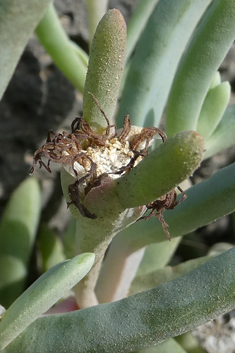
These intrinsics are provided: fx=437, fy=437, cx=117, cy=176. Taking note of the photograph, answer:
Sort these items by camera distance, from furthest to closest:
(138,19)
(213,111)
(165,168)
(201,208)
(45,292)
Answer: (138,19) < (213,111) < (201,208) < (45,292) < (165,168)

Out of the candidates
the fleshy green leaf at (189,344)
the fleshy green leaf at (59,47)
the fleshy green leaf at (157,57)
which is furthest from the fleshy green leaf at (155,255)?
the fleshy green leaf at (59,47)

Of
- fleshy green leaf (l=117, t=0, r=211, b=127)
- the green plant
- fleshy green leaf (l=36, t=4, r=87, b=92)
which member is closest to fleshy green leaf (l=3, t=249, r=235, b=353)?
the green plant

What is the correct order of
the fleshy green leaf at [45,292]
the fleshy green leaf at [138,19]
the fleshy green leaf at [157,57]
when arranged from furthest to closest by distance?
1. the fleshy green leaf at [138,19]
2. the fleshy green leaf at [157,57]
3. the fleshy green leaf at [45,292]

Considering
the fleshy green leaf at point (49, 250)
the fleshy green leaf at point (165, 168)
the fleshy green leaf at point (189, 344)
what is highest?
the fleshy green leaf at point (165, 168)

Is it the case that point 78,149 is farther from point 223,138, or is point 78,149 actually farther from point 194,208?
point 223,138

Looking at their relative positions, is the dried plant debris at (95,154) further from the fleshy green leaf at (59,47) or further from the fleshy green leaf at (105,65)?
the fleshy green leaf at (59,47)

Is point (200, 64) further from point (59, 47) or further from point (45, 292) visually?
point (45, 292)

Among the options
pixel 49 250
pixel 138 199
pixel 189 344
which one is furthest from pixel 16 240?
pixel 138 199
